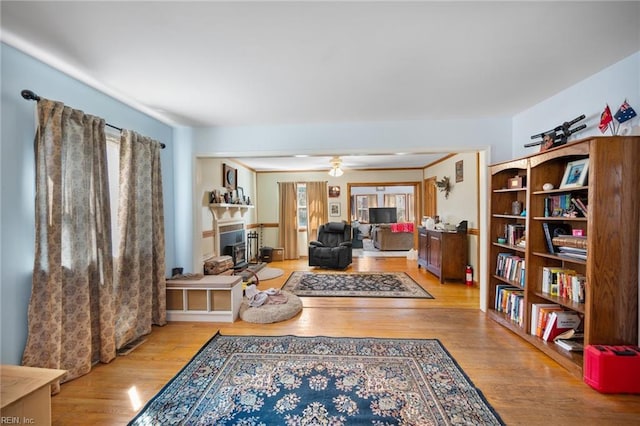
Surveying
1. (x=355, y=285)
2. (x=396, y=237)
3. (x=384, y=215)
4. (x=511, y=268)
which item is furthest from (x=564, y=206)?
(x=384, y=215)

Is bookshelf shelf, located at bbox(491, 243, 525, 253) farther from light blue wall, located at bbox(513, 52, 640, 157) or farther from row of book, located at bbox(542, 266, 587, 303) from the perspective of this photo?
light blue wall, located at bbox(513, 52, 640, 157)

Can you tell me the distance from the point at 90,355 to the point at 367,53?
3164 millimetres

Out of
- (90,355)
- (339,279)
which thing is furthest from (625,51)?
(90,355)

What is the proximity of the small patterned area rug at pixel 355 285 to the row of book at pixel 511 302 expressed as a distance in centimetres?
95

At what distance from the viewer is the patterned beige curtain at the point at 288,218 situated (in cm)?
703

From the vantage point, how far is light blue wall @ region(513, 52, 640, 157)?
79.4 inches

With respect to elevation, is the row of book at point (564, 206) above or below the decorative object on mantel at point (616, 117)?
below

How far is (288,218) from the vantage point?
23.3 feet

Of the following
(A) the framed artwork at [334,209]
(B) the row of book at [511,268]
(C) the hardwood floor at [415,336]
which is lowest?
(C) the hardwood floor at [415,336]

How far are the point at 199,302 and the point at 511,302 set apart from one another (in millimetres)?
3492

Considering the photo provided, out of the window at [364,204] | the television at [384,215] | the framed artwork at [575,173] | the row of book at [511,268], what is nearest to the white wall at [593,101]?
the framed artwork at [575,173]

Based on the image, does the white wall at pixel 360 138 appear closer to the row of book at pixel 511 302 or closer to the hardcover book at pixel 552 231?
the hardcover book at pixel 552 231

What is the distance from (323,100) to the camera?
275 cm

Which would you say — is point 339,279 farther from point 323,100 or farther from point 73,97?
point 73,97
